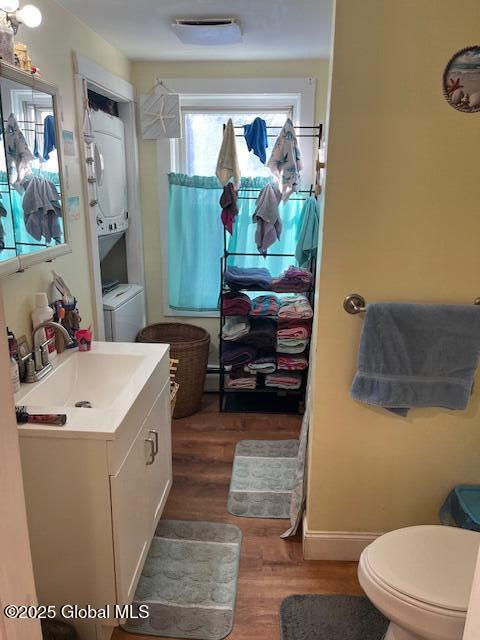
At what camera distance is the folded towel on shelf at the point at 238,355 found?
3094mm

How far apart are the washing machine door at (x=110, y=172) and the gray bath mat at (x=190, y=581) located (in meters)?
1.57

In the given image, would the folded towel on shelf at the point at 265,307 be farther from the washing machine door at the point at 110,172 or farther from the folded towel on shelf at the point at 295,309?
the washing machine door at the point at 110,172

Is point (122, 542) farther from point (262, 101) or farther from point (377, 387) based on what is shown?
point (262, 101)

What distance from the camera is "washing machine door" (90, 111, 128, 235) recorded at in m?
2.58

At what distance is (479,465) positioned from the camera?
74.6 inches

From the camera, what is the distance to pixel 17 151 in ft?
5.45

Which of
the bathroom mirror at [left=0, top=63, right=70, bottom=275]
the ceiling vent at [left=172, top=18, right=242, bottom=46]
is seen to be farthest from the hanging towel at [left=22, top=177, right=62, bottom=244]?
the ceiling vent at [left=172, top=18, right=242, bottom=46]

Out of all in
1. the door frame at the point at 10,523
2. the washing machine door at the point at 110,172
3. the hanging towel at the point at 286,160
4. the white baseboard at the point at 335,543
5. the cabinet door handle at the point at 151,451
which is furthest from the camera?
the hanging towel at the point at 286,160

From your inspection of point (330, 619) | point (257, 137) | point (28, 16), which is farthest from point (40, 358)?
point (257, 137)

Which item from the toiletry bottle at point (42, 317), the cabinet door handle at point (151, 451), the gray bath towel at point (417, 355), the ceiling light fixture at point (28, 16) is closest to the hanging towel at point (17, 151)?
the ceiling light fixture at point (28, 16)

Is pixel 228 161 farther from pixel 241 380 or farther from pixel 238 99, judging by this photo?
pixel 241 380

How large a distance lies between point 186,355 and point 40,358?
1283 millimetres

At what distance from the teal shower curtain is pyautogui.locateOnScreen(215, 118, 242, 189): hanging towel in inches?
11.1

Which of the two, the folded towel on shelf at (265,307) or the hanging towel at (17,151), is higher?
the hanging towel at (17,151)
